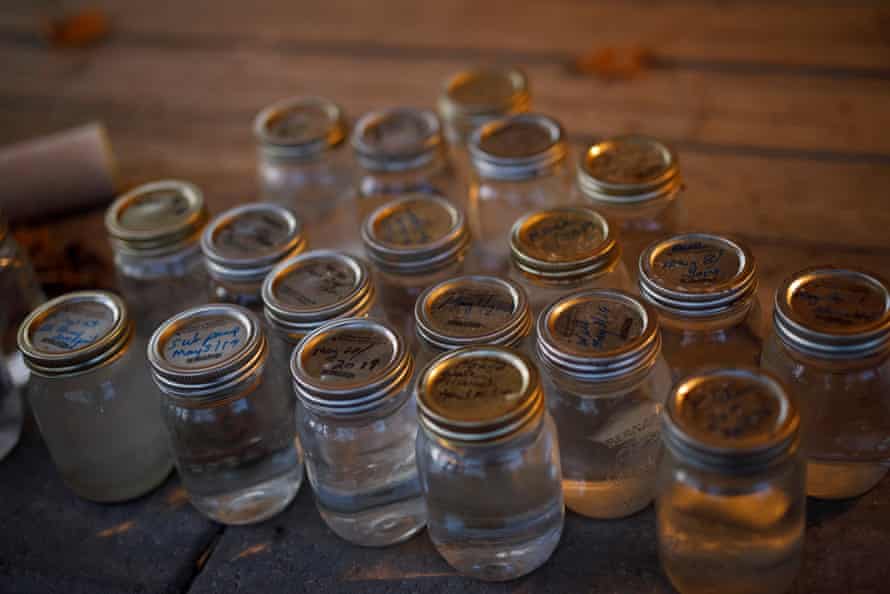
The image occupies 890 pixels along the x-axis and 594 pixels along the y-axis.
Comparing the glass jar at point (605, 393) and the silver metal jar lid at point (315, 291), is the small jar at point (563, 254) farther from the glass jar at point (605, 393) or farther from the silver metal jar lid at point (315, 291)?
the silver metal jar lid at point (315, 291)

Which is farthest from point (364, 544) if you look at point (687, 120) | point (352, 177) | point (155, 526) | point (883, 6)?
point (883, 6)

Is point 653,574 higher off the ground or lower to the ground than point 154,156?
lower

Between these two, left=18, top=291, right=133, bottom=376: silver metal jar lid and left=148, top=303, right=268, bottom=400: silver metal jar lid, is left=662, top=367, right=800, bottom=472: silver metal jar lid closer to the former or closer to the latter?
left=148, top=303, right=268, bottom=400: silver metal jar lid

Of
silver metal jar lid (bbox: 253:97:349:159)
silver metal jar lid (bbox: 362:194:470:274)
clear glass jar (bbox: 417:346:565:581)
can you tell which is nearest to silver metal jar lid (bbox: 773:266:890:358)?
clear glass jar (bbox: 417:346:565:581)

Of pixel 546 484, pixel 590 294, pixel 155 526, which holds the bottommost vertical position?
pixel 155 526

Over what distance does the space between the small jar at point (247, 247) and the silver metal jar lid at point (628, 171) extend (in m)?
0.33

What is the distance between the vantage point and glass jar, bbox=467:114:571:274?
1.13 metres

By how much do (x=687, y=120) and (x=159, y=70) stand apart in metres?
0.91

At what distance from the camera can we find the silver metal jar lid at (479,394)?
2.56ft

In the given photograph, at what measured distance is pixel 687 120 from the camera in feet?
4.74

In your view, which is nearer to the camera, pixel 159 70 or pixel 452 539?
pixel 452 539

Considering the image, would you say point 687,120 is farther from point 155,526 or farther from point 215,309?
point 155,526

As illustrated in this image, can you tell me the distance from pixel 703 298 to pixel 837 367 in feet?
0.41

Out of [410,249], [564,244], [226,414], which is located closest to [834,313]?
[564,244]
